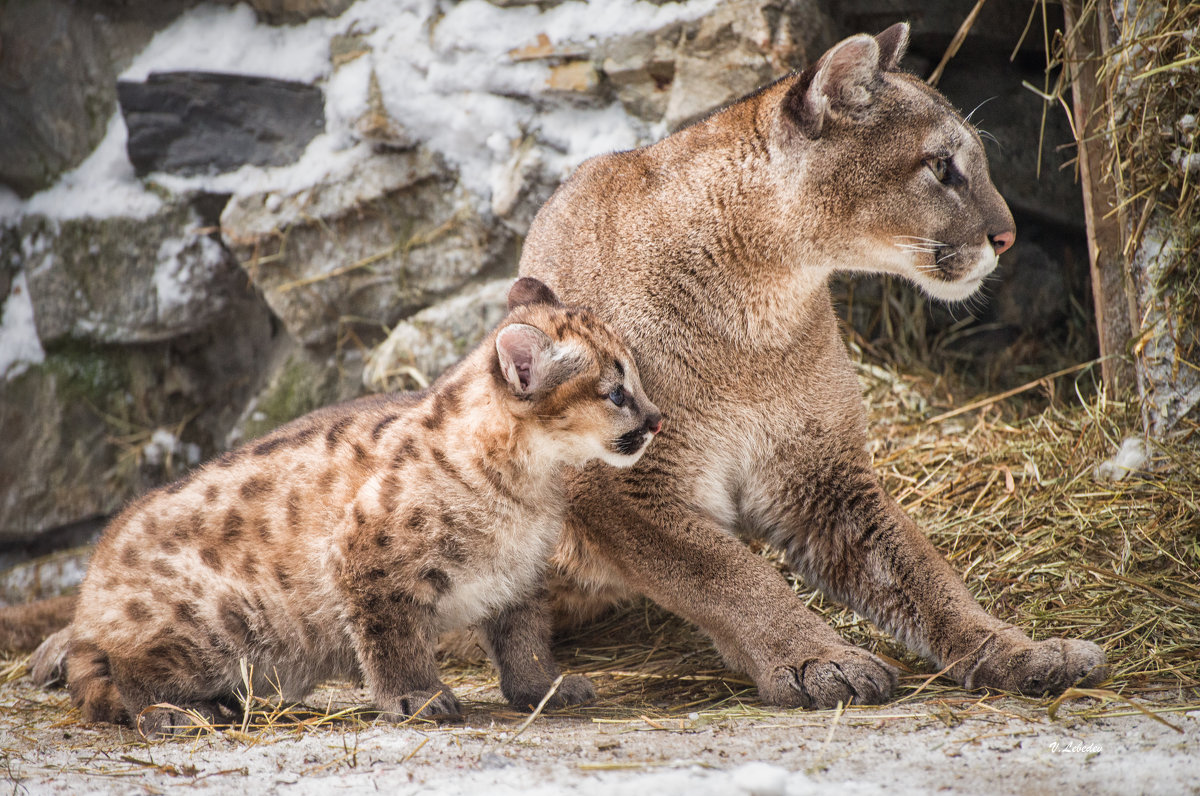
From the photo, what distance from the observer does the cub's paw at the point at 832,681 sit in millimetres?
3416

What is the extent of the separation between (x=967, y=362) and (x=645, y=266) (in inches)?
121

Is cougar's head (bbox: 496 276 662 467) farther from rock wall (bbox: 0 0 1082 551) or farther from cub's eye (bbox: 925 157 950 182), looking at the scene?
rock wall (bbox: 0 0 1082 551)

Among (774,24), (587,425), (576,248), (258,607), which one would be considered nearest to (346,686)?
(258,607)

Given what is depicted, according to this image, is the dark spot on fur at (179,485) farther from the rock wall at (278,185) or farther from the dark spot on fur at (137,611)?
the rock wall at (278,185)

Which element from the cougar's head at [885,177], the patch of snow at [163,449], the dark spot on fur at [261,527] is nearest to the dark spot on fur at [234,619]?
the dark spot on fur at [261,527]

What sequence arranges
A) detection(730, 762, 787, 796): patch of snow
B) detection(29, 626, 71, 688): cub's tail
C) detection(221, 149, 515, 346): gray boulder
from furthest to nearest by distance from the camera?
detection(221, 149, 515, 346): gray boulder < detection(29, 626, 71, 688): cub's tail < detection(730, 762, 787, 796): patch of snow

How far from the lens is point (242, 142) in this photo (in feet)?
19.7

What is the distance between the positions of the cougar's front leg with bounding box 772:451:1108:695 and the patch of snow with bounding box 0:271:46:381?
4.56 m

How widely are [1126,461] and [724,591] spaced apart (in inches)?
83.7

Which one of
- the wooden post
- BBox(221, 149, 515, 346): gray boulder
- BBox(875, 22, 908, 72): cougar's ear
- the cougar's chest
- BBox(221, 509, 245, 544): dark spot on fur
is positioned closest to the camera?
the cougar's chest

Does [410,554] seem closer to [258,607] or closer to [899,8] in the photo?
[258,607]

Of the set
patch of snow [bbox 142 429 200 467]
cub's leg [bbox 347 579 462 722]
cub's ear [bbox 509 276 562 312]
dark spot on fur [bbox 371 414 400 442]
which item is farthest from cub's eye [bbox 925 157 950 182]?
patch of snow [bbox 142 429 200 467]

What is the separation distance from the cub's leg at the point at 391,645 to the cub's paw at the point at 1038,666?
1.77 metres

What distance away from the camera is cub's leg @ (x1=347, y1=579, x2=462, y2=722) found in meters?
3.48
